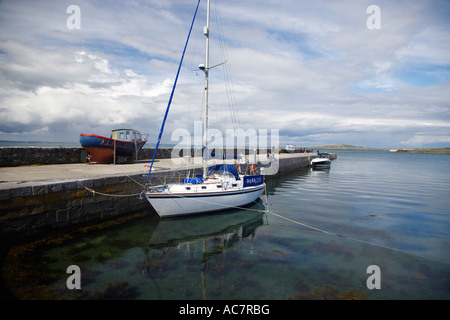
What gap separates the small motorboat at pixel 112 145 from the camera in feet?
52.6

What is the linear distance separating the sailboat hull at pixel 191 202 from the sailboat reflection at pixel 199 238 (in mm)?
410

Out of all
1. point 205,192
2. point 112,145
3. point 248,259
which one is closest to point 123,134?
point 112,145

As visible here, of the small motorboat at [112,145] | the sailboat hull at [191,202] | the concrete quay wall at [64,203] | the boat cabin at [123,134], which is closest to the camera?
the concrete quay wall at [64,203]

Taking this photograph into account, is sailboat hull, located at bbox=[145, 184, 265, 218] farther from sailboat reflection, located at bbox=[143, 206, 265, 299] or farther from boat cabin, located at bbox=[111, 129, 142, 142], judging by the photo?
boat cabin, located at bbox=[111, 129, 142, 142]

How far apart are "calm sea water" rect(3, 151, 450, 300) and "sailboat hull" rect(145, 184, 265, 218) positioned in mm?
453

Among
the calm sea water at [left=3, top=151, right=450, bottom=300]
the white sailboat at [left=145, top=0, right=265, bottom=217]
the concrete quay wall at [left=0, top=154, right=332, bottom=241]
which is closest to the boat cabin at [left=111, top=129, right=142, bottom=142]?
the concrete quay wall at [left=0, top=154, right=332, bottom=241]

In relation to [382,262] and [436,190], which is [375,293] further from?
[436,190]

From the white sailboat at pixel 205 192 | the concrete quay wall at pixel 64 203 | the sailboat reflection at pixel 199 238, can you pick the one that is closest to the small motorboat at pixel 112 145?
the concrete quay wall at pixel 64 203

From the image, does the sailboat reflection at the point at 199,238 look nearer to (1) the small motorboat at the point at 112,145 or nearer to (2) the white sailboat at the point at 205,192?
(2) the white sailboat at the point at 205,192

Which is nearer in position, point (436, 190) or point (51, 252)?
point (51, 252)

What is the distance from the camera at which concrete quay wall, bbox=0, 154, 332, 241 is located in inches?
295
